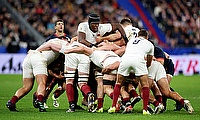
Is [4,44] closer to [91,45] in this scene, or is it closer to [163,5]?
[163,5]

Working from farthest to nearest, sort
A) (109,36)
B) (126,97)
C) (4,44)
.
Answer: (4,44)
(109,36)
(126,97)

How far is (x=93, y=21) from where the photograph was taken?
14750 mm

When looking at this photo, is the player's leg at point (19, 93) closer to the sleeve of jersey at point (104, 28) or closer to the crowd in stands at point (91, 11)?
the sleeve of jersey at point (104, 28)

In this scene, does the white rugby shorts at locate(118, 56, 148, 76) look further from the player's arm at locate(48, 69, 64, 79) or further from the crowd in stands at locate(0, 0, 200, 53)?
the crowd in stands at locate(0, 0, 200, 53)

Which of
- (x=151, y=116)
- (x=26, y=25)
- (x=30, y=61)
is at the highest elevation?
(x=26, y=25)

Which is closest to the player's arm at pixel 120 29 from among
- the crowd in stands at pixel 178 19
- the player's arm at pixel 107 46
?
the player's arm at pixel 107 46

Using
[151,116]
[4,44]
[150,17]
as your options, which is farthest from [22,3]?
[151,116]

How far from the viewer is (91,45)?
49.3 ft

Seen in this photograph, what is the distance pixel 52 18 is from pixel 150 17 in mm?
7302

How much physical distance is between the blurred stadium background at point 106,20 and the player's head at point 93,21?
15805mm

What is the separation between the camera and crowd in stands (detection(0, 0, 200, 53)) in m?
32.5

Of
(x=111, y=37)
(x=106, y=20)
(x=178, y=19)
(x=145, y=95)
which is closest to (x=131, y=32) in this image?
(x=111, y=37)

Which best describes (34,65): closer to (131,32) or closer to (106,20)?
(131,32)

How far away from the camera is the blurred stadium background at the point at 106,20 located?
31547 millimetres
